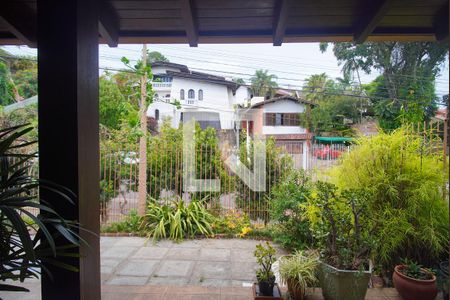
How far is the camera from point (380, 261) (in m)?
2.86

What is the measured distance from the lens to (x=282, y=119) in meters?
16.8

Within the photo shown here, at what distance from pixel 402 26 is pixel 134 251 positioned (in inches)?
145

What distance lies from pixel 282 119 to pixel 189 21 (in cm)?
1544

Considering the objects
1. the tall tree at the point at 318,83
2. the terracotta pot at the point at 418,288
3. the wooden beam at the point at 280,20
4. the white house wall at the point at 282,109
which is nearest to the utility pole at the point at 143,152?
the wooden beam at the point at 280,20

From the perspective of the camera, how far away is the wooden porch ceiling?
5.53ft

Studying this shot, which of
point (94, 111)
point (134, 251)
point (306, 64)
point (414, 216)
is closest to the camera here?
point (94, 111)

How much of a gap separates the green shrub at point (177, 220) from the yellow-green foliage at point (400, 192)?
2230mm

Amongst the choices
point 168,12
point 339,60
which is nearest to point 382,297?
point 168,12

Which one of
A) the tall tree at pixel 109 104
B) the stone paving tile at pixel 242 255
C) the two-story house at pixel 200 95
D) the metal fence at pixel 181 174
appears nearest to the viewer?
the stone paving tile at pixel 242 255

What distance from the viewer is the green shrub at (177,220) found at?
4457 mm

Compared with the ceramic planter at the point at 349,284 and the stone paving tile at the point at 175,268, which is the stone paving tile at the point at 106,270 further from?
the ceramic planter at the point at 349,284

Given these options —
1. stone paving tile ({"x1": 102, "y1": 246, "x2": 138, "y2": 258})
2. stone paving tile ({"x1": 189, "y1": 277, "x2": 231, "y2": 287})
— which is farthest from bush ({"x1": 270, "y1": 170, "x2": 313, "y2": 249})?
stone paving tile ({"x1": 102, "y1": 246, "x2": 138, "y2": 258})

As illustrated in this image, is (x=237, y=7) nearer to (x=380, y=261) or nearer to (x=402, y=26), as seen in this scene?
(x=402, y=26)

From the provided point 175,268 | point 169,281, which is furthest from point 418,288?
point 175,268
